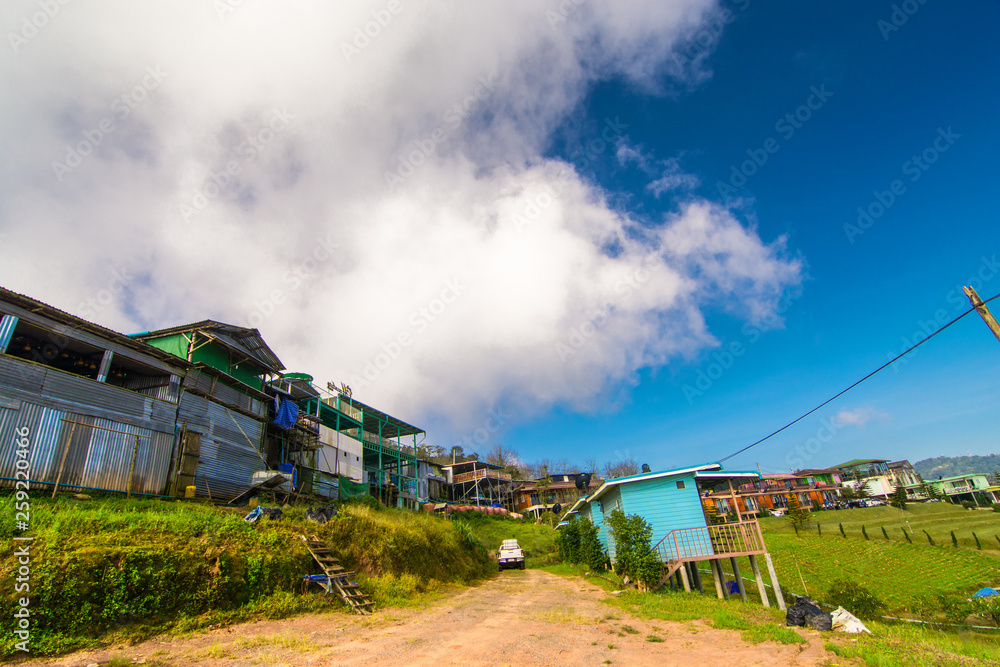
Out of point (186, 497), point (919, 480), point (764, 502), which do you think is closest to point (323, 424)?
point (186, 497)

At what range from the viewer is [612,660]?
8391 millimetres

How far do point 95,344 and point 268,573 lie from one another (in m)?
10.8

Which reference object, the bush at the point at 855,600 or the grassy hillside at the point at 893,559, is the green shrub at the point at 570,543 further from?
the bush at the point at 855,600

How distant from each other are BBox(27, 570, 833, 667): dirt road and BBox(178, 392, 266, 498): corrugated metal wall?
1016 centimetres

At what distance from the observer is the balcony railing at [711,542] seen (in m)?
16.1

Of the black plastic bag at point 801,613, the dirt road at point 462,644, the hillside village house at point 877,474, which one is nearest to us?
the dirt road at point 462,644

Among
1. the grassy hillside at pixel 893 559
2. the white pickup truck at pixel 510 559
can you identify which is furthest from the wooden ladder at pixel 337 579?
the grassy hillside at pixel 893 559

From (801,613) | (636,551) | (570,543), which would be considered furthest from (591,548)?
(801,613)

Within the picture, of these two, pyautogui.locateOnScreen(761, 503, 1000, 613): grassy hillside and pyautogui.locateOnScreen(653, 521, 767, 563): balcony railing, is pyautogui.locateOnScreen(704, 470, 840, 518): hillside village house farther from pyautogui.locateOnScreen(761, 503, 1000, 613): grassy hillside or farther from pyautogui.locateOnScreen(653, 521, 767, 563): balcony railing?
pyautogui.locateOnScreen(653, 521, 767, 563): balcony railing

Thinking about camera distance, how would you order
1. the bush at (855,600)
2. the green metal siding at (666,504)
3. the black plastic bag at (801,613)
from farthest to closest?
1. the green metal siding at (666,504)
2. the bush at (855,600)
3. the black plastic bag at (801,613)

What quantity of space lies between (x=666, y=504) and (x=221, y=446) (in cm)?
1980

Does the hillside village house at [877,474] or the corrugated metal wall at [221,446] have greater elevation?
the corrugated metal wall at [221,446]

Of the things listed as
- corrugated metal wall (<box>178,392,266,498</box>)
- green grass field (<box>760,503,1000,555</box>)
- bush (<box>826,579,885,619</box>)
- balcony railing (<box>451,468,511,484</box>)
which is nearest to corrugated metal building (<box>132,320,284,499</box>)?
corrugated metal wall (<box>178,392,266,498</box>)

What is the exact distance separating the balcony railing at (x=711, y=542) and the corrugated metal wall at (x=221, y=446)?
18523 mm
